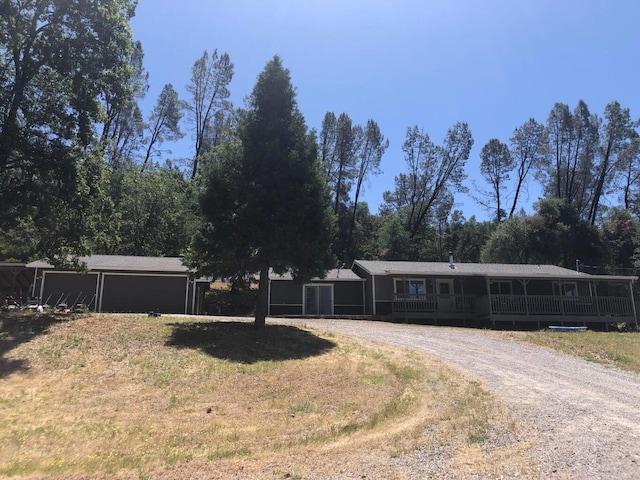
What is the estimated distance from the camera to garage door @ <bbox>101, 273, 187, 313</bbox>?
2533cm

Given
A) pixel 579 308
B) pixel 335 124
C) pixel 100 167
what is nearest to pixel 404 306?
pixel 579 308

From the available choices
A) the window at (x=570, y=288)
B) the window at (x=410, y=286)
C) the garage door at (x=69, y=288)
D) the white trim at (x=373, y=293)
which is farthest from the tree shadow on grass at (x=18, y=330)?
the window at (x=570, y=288)

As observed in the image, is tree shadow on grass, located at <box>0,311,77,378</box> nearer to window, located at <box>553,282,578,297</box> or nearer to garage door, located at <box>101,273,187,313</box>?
garage door, located at <box>101,273,187,313</box>

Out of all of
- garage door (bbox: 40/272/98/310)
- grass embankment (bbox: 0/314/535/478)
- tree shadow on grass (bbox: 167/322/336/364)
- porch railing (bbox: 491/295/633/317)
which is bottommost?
grass embankment (bbox: 0/314/535/478)

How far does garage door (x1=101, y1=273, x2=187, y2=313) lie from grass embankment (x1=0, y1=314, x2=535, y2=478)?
8638 mm

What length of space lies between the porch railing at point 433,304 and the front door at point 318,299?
3755 mm

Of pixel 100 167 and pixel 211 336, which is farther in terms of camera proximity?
pixel 100 167

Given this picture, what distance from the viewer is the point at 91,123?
61.1 ft

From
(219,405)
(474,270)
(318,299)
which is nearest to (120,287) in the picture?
(318,299)

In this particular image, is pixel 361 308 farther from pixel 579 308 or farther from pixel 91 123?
pixel 91 123

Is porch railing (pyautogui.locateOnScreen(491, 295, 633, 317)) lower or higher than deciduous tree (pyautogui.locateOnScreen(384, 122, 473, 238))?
lower

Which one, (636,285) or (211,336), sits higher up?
(636,285)

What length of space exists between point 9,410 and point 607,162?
50.7 m

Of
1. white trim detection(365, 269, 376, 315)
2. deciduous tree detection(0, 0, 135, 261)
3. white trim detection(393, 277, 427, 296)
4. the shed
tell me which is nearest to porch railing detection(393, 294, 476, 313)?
white trim detection(393, 277, 427, 296)
